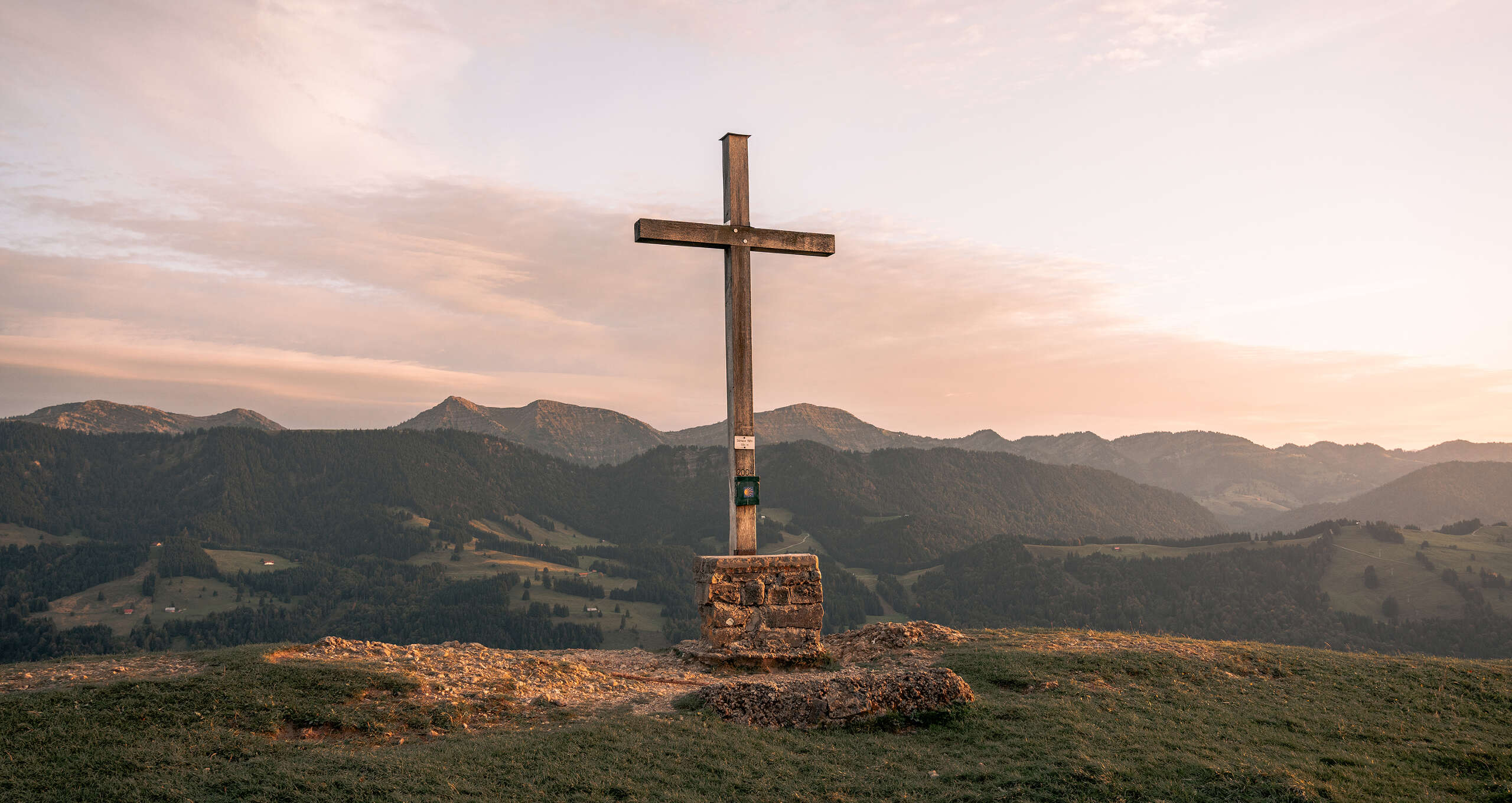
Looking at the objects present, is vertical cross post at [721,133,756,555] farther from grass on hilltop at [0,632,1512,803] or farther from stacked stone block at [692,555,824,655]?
grass on hilltop at [0,632,1512,803]

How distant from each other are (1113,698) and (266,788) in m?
10.2

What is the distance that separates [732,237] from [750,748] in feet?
32.3

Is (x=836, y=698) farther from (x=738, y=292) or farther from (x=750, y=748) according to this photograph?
(x=738, y=292)

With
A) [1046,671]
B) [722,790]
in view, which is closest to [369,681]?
[722,790]

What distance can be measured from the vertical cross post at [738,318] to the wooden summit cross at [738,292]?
12 millimetres

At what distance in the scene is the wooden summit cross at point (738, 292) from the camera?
50.1 feet

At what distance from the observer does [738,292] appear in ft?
51.6

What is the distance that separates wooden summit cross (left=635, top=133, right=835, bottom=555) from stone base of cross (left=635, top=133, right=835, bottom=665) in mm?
15

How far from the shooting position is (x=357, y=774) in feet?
24.5

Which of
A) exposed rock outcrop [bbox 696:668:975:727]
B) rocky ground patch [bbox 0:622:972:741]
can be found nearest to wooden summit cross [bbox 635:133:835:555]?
rocky ground patch [bbox 0:622:972:741]

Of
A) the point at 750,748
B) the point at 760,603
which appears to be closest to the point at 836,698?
the point at 750,748

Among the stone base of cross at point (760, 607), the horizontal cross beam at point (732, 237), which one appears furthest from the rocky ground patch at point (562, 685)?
the horizontal cross beam at point (732, 237)

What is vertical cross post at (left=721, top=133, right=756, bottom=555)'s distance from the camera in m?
15.5

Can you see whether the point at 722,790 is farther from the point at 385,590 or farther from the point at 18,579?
the point at 18,579
